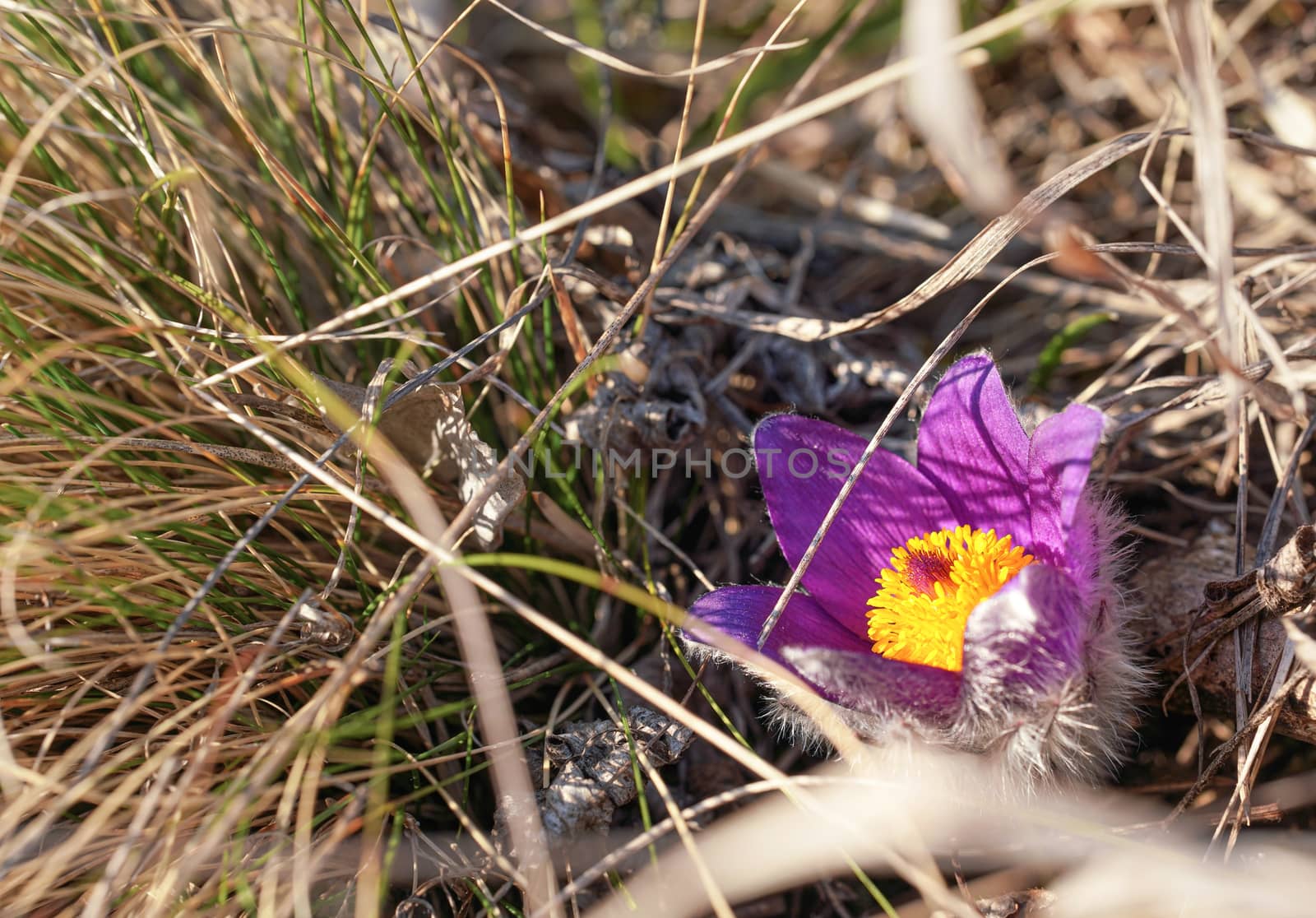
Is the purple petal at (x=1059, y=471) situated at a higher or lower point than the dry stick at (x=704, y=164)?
lower

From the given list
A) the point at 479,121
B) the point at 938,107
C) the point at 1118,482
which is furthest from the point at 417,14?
the point at 1118,482

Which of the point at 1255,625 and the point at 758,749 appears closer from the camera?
the point at 1255,625

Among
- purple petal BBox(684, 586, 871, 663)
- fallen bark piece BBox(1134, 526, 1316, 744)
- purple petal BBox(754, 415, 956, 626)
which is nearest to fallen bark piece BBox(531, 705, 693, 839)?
purple petal BBox(684, 586, 871, 663)

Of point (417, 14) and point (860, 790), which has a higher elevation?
point (417, 14)

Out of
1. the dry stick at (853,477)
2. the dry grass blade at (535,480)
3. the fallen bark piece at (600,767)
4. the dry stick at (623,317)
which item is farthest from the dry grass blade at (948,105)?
the fallen bark piece at (600,767)

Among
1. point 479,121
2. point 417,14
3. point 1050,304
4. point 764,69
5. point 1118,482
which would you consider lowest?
point 1118,482

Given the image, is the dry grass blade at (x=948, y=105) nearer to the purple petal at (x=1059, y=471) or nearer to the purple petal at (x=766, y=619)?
the purple petal at (x=1059, y=471)

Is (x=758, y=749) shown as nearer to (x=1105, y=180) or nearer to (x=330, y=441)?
(x=330, y=441)

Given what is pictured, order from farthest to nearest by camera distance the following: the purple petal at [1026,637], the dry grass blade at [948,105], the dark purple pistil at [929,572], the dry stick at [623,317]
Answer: the dark purple pistil at [929,572], the dry stick at [623,317], the purple petal at [1026,637], the dry grass blade at [948,105]
